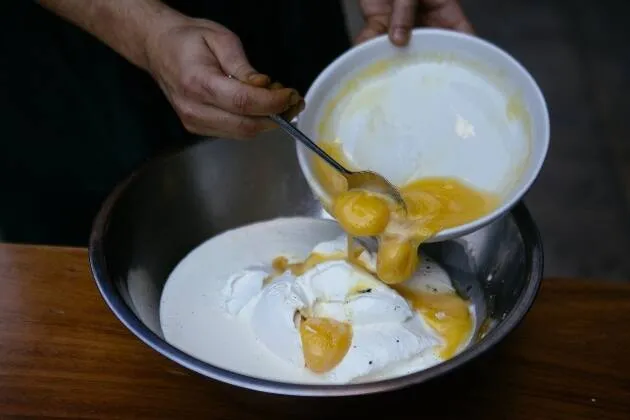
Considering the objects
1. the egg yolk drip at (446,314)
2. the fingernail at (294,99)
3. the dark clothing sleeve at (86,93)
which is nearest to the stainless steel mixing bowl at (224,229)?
the egg yolk drip at (446,314)

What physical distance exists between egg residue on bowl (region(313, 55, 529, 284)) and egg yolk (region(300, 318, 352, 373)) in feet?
0.27

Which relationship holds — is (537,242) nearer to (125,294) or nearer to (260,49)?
(125,294)

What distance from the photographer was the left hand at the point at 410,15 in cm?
104

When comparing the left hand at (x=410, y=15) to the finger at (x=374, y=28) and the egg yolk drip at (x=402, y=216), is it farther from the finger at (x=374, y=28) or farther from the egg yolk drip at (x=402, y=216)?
the egg yolk drip at (x=402, y=216)

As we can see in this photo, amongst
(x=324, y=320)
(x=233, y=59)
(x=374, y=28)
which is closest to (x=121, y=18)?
(x=233, y=59)

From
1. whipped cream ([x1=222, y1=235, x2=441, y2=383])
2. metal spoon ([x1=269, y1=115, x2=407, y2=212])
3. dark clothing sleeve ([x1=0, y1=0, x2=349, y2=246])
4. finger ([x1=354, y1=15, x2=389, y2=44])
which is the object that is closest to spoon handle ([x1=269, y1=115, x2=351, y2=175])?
metal spoon ([x1=269, y1=115, x2=407, y2=212])

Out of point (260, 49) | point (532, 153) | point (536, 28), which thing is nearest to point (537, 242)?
point (532, 153)

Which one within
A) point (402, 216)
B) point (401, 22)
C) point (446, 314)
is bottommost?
point (446, 314)

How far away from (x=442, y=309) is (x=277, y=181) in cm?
30

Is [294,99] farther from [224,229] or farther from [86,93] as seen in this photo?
[86,93]

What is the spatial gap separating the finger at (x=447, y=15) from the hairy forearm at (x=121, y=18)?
0.34m

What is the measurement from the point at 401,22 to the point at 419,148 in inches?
6.1

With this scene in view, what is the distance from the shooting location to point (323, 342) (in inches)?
34.6

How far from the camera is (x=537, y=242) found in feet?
3.10
